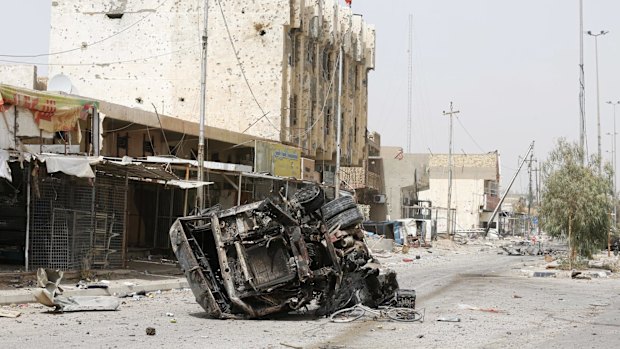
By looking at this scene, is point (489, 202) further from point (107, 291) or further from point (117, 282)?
point (107, 291)

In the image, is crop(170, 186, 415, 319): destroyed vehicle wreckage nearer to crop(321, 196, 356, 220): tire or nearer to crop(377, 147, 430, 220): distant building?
crop(321, 196, 356, 220): tire

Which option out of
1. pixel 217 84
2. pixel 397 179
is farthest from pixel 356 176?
pixel 217 84

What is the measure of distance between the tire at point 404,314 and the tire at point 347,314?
485 millimetres

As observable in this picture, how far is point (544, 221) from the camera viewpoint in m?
34.4

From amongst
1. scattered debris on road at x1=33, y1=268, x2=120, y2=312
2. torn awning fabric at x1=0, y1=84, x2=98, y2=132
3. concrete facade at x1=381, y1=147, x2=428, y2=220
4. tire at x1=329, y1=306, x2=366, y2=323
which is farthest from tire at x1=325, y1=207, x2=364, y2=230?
concrete facade at x1=381, y1=147, x2=428, y2=220

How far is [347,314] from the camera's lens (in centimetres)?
1446

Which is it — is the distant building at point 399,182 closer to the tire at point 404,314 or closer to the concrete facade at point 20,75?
the concrete facade at point 20,75

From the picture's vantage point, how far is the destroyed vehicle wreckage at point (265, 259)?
13656 mm

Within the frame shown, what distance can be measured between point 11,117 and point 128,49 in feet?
83.9

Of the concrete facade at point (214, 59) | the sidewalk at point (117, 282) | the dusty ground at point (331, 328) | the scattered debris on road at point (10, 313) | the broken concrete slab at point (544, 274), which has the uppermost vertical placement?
the concrete facade at point (214, 59)

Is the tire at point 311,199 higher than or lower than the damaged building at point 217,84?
lower

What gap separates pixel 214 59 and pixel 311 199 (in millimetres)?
28592

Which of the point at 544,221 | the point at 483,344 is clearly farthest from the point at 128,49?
the point at 483,344

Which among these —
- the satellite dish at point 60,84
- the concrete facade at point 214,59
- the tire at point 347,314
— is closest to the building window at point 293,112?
the concrete facade at point 214,59
